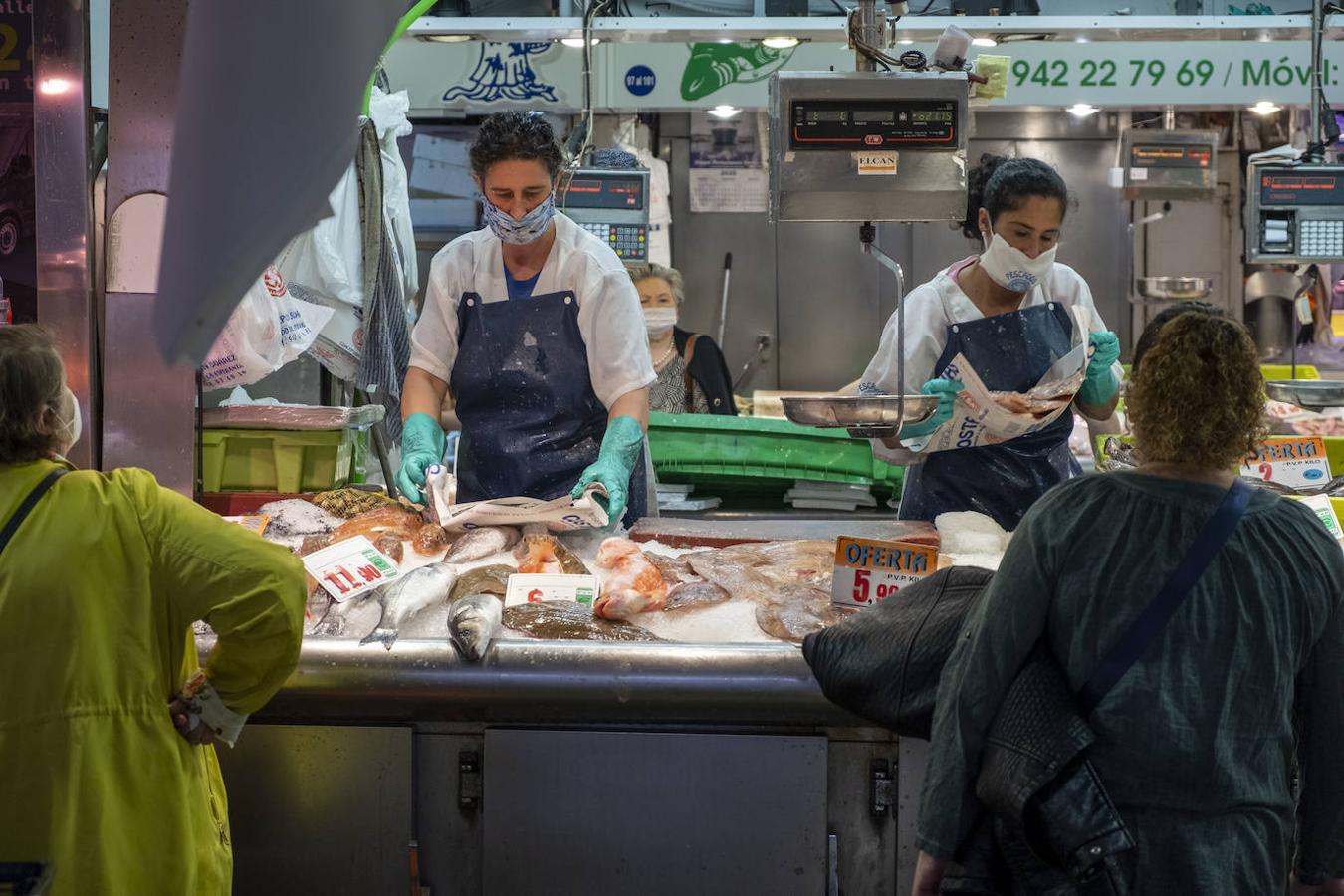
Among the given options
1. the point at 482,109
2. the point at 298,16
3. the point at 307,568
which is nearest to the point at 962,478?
the point at 307,568

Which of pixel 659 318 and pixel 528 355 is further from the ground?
pixel 659 318

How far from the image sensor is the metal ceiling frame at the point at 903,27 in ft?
16.6

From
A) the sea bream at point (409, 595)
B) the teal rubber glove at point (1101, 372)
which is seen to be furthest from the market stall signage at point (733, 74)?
the sea bream at point (409, 595)

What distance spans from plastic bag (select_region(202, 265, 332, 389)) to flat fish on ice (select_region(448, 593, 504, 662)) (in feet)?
5.14

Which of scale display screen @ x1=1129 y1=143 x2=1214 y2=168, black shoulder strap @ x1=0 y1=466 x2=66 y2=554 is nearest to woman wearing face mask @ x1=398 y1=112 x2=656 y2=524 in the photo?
black shoulder strap @ x1=0 y1=466 x2=66 y2=554

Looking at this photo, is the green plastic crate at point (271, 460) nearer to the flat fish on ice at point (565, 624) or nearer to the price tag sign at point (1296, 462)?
the flat fish on ice at point (565, 624)

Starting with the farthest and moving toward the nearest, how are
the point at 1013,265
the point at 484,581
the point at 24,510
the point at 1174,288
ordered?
the point at 1174,288, the point at 1013,265, the point at 484,581, the point at 24,510

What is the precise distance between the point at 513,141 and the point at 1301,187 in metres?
3.48

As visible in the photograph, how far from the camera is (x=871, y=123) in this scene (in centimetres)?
315

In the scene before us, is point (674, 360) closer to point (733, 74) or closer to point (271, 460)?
point (733, 74)

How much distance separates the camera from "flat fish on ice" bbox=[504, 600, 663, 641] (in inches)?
99.5

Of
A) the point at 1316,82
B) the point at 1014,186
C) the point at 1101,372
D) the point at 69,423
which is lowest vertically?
the point at 69,423

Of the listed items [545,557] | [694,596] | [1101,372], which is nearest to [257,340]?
[545,557]

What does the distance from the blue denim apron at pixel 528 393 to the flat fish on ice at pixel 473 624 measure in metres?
1.16
